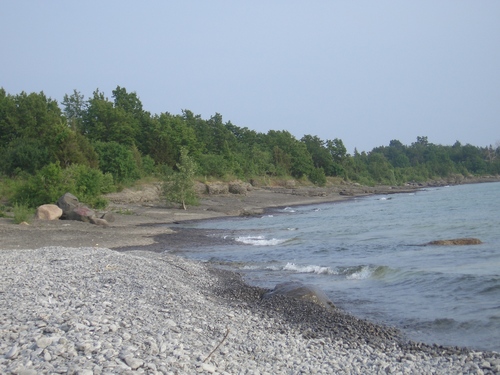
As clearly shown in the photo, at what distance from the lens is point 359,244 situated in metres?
28.3

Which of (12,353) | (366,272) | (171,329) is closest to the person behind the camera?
(12,353)

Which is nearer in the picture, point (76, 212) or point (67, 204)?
point (76, 212)

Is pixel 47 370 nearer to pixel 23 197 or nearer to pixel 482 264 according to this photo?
pixel 482 264

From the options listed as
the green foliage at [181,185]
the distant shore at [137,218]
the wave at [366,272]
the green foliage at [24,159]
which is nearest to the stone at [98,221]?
the distant shore at [137,218]

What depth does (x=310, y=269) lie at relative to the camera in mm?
20359

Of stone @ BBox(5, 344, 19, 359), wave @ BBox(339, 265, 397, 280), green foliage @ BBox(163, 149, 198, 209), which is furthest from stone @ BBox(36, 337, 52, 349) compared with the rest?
green foliage @ BBox(163, 149, 198, 209)

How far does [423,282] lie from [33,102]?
210ft

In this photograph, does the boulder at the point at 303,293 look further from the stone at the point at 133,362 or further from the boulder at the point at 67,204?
the boulder at the point at 67,204

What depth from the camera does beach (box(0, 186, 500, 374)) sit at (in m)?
7.52

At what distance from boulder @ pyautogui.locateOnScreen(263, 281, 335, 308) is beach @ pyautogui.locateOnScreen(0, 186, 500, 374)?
32 centimetres

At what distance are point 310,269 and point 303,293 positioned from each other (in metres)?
6.08

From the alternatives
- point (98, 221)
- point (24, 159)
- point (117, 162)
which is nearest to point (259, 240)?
point (98, 221)

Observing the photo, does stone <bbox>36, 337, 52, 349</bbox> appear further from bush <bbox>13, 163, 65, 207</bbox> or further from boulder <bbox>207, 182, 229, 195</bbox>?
boulder <bbox>207, 182, 229, 195</bbox>

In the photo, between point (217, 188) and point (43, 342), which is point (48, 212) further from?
point (217, 188)
